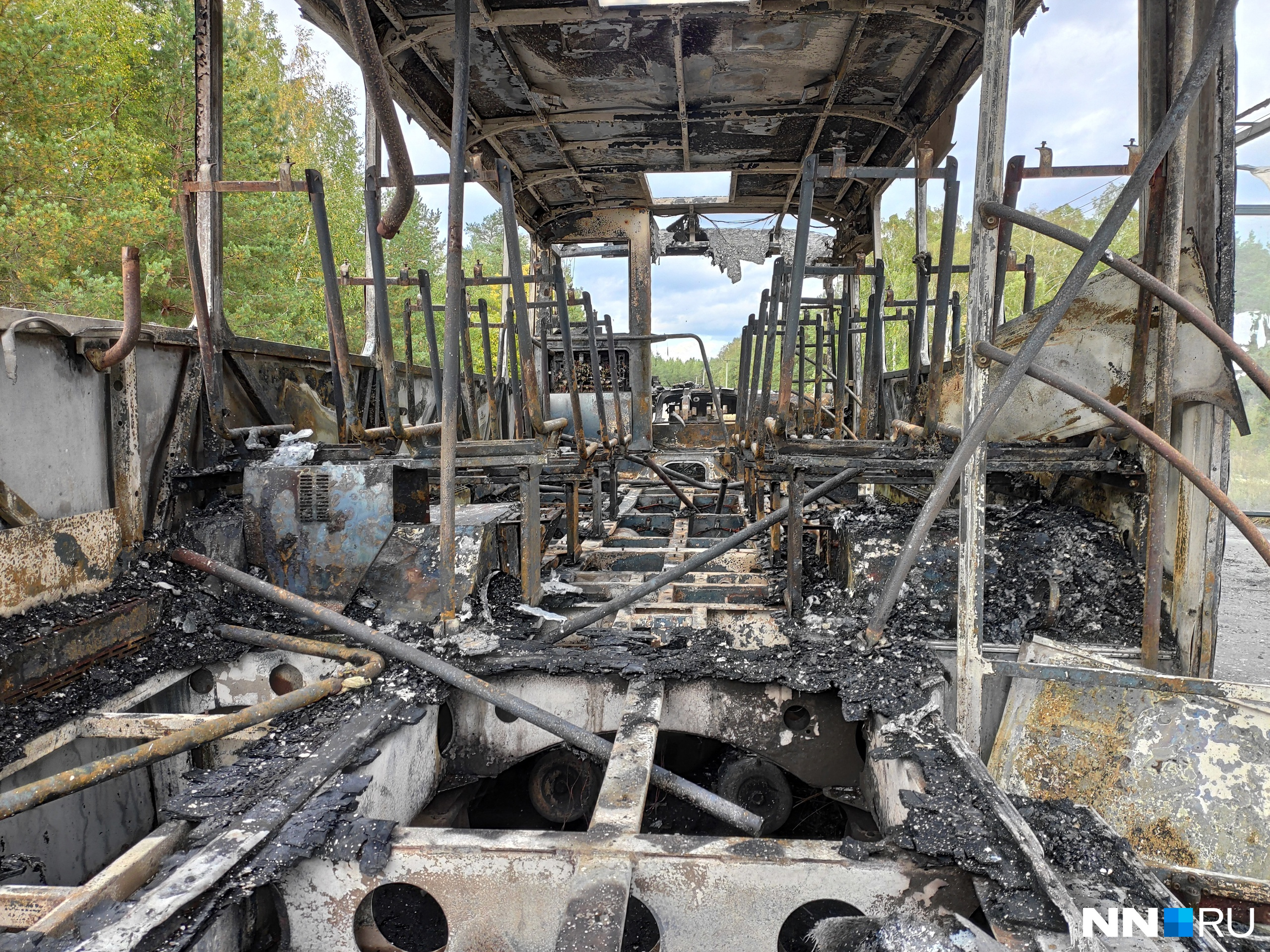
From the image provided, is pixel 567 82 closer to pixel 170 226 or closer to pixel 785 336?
pixel 785 336

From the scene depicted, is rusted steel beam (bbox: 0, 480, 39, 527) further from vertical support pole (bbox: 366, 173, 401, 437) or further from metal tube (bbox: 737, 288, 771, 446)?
metal tube (bbox: 737, 288, 771, 446)

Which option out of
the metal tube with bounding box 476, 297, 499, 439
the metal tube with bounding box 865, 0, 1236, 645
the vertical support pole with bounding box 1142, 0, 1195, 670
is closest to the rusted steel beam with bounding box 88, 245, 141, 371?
the metal tube with bounding box 865, 0, 1236, 645

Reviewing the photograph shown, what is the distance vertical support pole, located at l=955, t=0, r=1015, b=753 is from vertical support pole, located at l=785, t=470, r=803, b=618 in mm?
1074

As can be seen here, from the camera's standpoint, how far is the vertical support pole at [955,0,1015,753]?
2.67 meters

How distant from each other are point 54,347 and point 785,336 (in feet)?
12.2

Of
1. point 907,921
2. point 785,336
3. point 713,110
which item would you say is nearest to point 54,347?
point 785,336

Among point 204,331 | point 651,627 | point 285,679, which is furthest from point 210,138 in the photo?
point 651,627

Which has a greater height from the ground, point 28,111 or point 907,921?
point 28,111

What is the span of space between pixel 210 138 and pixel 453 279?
2876 millimetres

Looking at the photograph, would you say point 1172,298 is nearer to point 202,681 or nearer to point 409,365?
point 202,681

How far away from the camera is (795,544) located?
3.87m

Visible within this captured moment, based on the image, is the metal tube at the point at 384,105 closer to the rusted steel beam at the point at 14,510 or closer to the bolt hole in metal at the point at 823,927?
the rusted steel beam at the point at 14,510

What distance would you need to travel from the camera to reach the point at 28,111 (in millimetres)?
10820

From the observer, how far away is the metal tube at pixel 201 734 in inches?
84.5
